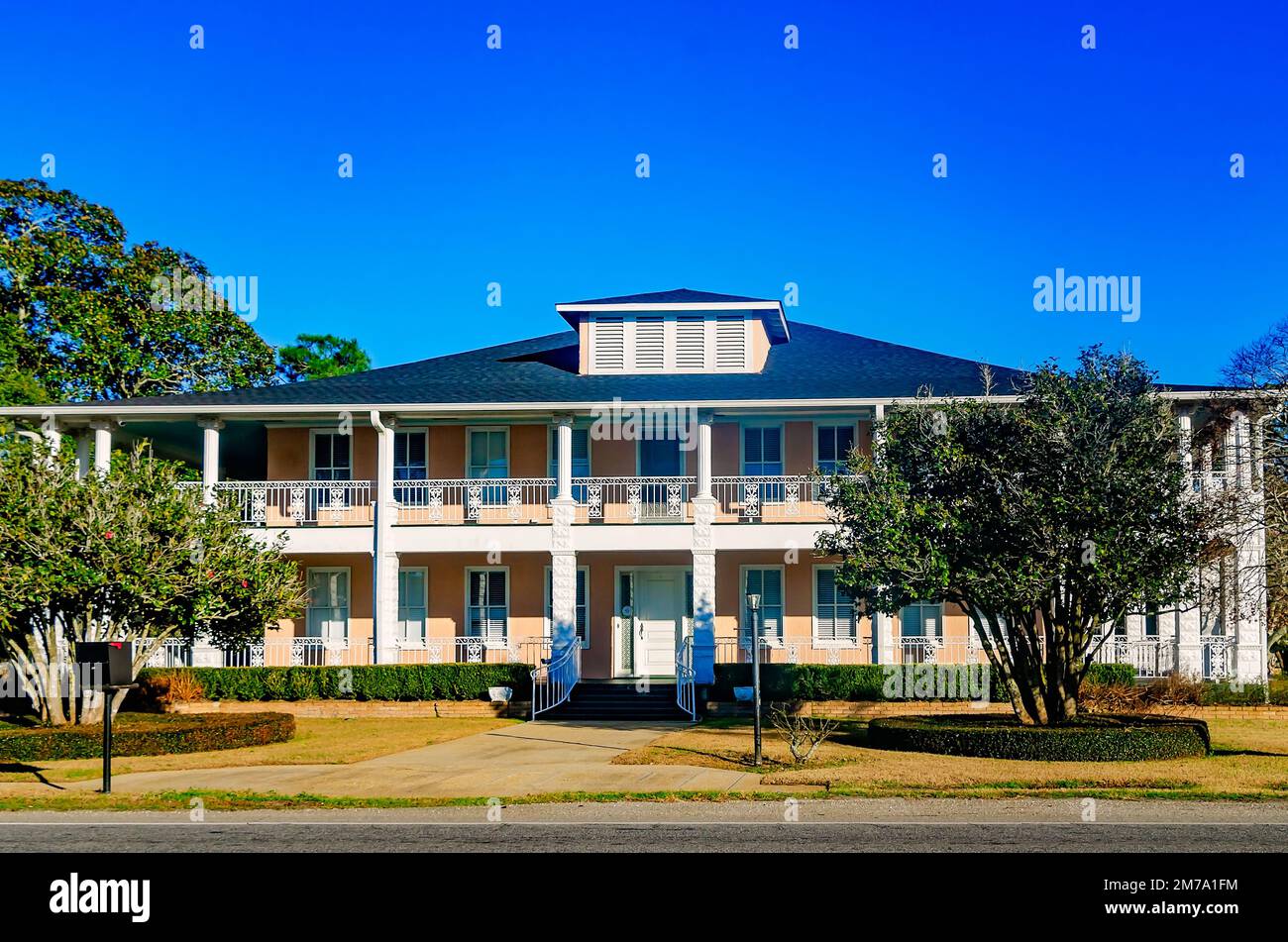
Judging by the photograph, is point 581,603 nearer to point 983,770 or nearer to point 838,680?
point 838,680

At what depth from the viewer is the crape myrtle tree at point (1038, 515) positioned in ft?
60.2

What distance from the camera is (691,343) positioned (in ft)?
104

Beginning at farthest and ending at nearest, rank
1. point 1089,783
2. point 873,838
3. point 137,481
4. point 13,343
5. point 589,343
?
1. point 13,343
2. point 589,343
3. point 137,481
4. point 1089,783
5. point 873,838

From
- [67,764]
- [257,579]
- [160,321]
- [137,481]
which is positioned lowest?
[67,764]

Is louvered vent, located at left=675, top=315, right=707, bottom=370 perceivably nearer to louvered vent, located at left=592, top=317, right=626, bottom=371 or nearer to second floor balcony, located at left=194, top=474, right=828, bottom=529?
louvered vent, located at left=592, top=317, right=626, bottom=371

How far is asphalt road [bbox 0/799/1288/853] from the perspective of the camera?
1169 cm

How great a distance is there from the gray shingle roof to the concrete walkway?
9.28m

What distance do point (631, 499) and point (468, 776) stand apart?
1187 centimetres

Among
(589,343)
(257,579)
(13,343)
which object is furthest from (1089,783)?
(13,343)

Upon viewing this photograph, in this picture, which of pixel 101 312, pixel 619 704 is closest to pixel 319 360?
pixel 101 312

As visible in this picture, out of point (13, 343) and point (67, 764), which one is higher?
point (13, 343)
